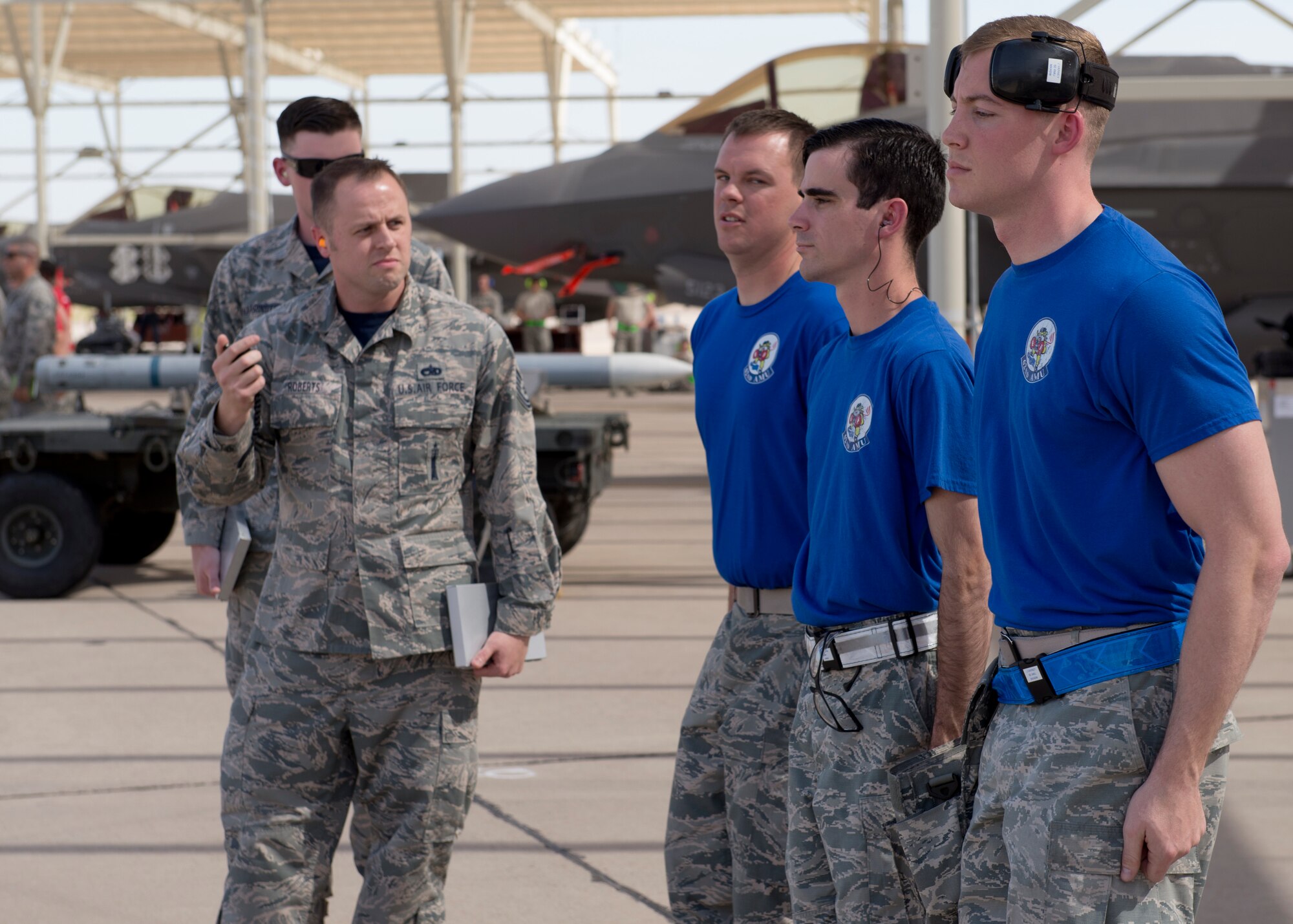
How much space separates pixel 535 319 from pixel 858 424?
81.0 ft

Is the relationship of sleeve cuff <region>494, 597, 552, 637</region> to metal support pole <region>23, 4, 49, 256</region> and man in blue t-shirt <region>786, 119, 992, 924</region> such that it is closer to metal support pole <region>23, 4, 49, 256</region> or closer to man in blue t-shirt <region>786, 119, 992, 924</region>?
man in blue t-shirt <region>786, 119, 992, 924</region>

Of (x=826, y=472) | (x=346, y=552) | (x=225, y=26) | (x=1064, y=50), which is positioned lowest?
(x=346, y=552)

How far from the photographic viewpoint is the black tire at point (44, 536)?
8.86 meters

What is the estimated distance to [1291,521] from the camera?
27.8 feet

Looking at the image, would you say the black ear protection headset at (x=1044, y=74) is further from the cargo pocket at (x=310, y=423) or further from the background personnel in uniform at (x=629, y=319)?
the background personnel in uniform at (x=629, y=319)

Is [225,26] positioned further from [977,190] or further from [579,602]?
[977,190]

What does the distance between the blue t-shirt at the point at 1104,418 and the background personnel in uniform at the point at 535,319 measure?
24.3m

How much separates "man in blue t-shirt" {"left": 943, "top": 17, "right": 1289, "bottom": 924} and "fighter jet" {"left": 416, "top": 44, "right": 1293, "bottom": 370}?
28.9 ft

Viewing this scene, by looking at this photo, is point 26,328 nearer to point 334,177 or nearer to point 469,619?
point 334,177

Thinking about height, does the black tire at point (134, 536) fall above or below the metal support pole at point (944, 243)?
below

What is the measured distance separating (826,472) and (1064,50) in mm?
957

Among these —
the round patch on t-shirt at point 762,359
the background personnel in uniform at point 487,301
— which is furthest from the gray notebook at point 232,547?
the background personnel in uniform at point 487,301

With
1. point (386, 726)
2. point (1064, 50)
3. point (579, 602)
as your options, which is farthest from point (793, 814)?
point (579, 602)

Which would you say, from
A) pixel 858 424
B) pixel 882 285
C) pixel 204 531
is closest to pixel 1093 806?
pixel 858 424
